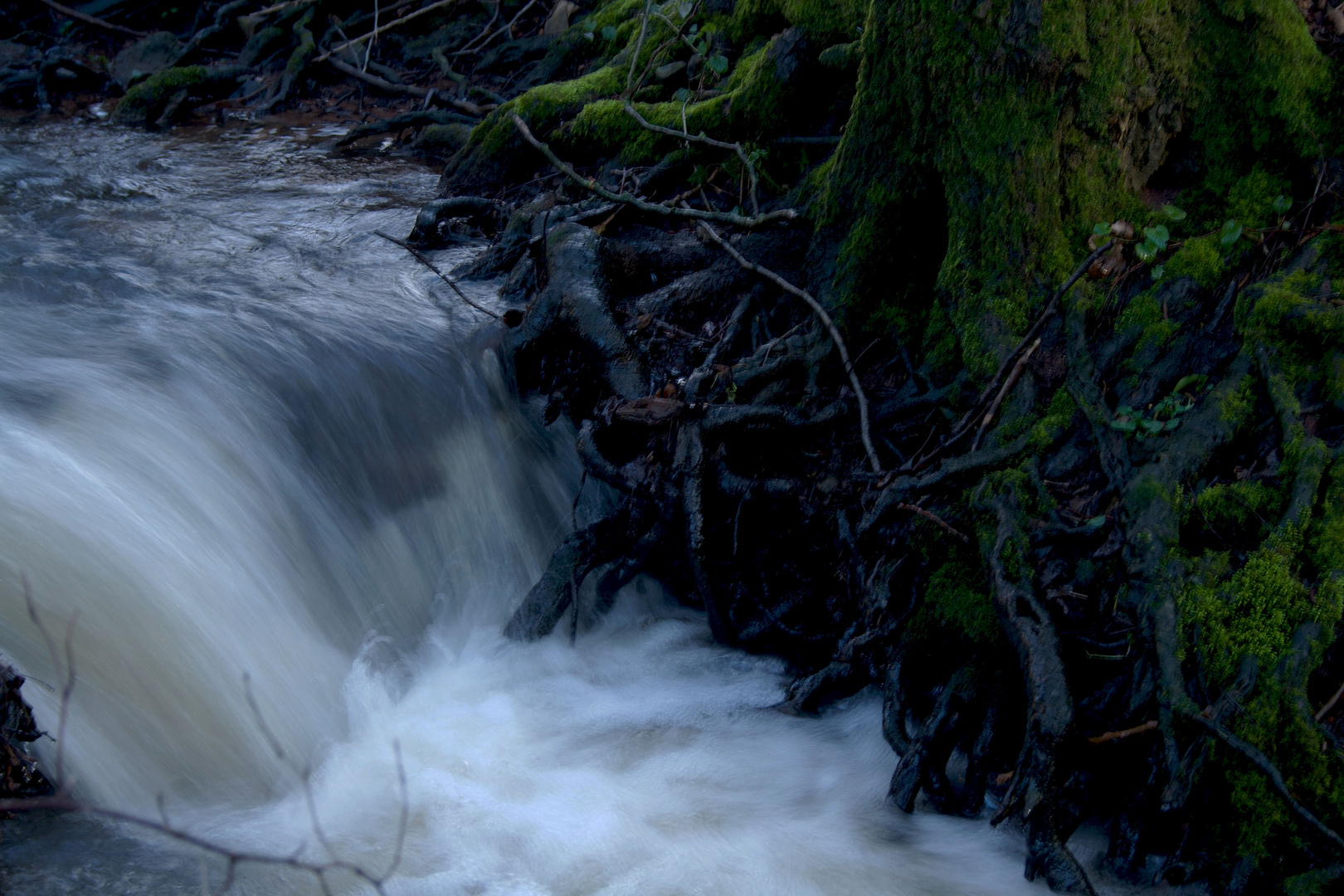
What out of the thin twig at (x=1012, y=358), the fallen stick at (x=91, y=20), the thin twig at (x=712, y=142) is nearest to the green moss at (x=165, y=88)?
the fallen stick at (x=91, y=20)

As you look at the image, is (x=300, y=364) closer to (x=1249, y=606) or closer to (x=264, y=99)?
(x=1249, y=606)

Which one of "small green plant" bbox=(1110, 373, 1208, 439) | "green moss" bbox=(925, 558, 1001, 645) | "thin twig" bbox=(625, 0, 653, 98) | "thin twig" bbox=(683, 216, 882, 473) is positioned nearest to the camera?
"small green plant" bbox=(1110, 373, 1208, 439)

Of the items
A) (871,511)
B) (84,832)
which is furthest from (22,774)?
(871,511)

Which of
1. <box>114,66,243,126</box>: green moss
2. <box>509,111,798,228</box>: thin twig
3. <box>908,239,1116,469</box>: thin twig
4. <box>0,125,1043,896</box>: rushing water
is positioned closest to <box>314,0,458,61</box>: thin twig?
<box>114,66,243,126</box>: green moss

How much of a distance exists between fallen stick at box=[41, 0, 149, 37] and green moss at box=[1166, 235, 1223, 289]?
1191 cm

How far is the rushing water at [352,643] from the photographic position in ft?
10.9

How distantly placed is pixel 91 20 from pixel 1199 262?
1254 centimetres

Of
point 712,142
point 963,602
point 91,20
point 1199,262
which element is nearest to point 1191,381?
point 1199,262

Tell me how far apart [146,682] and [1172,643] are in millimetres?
3401

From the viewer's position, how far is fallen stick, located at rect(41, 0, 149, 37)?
1147 centimetres

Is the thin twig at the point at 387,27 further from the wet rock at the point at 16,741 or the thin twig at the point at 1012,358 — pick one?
the wet rock at the point at 16,741

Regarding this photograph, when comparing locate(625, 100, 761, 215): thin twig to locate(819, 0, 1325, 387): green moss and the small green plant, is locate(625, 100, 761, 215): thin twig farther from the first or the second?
the small green plant

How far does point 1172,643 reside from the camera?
286 centimetres

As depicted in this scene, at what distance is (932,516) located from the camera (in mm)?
3541
